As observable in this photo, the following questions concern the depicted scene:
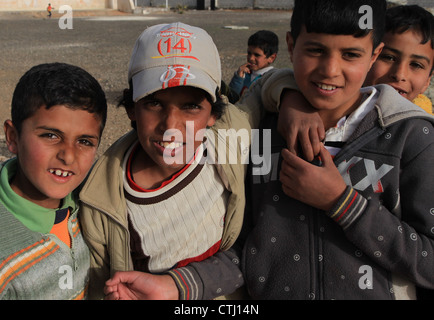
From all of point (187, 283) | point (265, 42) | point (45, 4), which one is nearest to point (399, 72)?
point (187, 283)

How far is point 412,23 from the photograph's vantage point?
78.3 inches

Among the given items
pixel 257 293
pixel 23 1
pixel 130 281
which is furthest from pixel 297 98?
pixel 23 1

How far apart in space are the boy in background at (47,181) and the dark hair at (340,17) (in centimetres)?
88

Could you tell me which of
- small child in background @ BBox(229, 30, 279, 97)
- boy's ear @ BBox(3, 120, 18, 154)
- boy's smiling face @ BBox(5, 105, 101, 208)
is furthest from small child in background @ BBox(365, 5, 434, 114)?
small child in background @ BBox(229, 30, 279, 97)

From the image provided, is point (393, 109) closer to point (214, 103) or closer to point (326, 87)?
point (326, 87)

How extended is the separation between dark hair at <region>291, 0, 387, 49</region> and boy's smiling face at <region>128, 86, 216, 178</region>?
48 cm

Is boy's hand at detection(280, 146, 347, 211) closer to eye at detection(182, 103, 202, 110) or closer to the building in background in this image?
eye at detection(182, 103, 202, 110)

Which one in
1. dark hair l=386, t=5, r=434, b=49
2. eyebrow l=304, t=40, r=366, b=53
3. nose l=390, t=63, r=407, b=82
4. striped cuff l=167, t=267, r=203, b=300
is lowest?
striped cuff l=167, t=267, r=203, b=300

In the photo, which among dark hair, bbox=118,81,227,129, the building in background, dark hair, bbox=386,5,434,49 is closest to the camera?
dark hair, bbox=118,81,227,129

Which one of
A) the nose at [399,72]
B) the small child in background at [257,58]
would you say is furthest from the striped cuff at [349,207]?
the small child in background at [257,58]

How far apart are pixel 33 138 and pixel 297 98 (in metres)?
1.01

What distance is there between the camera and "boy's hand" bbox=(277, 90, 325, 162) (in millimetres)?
1537

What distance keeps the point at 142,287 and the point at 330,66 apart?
104 cm
